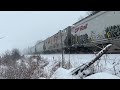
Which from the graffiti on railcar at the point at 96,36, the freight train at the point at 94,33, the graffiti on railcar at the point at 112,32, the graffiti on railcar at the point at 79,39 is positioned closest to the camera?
the graffiti on railcar at the point at 112,32

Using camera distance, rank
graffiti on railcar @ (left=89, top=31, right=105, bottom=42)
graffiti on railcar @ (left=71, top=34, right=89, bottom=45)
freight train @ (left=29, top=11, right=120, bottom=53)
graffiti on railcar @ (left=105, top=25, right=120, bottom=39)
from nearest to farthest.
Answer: graffiti on railcar @ (left=105, top=25, right=120, bottom=39), freight train @ (left=29, top=11, right=120, bottom=53), graffiti on railcar @ (left=89, top=31, right=105, bottom=42), graffiti on railcar @ (left=71, top=34, right=89, bottom=45)

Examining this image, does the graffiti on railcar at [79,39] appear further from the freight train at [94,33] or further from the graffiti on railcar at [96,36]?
the graffiti on railcar at [96,36]

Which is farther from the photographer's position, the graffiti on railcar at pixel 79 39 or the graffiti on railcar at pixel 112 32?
the graffiti on railcar at pixel 79 39

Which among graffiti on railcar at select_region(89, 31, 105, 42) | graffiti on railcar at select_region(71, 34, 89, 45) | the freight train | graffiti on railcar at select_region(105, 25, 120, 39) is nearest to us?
graffiti on railcar at select_region(105, 25, 120, 39)

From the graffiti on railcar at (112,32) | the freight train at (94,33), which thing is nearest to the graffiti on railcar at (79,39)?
the freight train at (94,33)

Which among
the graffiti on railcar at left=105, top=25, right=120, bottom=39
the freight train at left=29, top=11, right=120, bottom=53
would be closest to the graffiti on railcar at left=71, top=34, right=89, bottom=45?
the freight train at left=29, top=11, right=120, bottom=53

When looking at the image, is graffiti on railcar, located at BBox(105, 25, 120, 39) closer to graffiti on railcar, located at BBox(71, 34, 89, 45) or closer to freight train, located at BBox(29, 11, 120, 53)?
freight train, located at BBox(29, 11, 120, 53)

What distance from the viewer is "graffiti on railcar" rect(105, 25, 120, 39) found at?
42.8 feet

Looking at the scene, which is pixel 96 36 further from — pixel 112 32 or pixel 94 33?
pixel 112 32

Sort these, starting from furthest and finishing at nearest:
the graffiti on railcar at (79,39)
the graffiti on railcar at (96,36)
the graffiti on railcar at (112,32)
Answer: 1. the graffiti on railcar at (79,39)
2. the graffiti on railcar at (96,36)
3. the graffiti on railcar at (112,32)

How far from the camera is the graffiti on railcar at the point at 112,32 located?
13.0 meters
